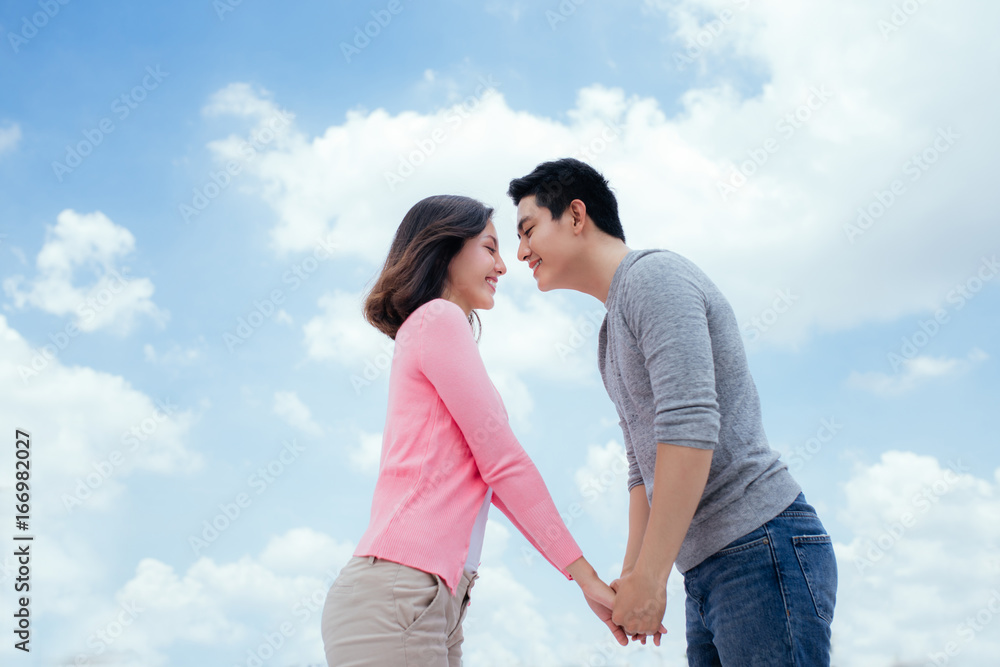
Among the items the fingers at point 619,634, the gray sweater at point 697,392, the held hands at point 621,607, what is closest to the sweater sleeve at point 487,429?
the held hands at point 621,607

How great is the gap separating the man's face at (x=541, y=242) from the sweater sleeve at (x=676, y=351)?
532mm

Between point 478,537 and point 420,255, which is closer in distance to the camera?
point 478,537

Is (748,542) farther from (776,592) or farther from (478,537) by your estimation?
(478,537)

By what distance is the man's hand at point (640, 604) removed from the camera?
6.42 feet

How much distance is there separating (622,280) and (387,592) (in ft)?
3.84

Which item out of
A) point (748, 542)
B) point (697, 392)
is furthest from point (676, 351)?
point (748, 542)

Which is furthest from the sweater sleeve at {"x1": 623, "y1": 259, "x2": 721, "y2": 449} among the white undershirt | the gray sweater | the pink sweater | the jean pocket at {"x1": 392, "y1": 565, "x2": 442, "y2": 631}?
the jean pocket at {"x1": 392, "y1": 565, "x2": 442, "y2": 631}

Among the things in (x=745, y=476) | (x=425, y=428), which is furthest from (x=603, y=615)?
(x=425, y=428)

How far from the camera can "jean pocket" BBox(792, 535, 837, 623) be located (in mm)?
1859

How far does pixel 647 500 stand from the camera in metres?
2.51

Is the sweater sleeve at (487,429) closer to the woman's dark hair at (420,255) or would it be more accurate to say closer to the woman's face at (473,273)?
the woman's dark hair at (420,255)

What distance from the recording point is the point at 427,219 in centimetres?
261

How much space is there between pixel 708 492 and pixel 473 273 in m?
1.14

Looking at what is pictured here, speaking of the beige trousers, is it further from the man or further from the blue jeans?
the blue jeans
